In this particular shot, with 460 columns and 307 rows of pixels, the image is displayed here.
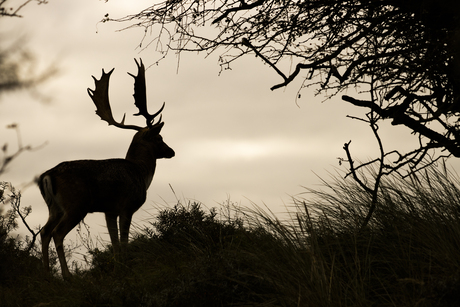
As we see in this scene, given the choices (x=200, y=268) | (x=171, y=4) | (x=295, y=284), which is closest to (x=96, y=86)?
(x=171, y=4)

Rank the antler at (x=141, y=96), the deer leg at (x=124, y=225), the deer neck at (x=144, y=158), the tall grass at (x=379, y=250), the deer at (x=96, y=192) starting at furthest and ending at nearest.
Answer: the antler at (x=141, y=96), the deer neck at (x=144, y=158), the deer leg at (x=124, y=225), the deer at (x=96, y=192), the tall grass at (x=379, y=250)

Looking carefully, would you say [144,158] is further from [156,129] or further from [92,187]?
[92,187]

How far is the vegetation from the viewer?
491cm

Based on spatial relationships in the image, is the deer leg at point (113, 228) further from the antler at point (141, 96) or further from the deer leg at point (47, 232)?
the antler at point (141, 96)

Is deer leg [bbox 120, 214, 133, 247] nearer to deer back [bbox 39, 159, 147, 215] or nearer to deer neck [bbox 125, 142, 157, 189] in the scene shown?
deer back [bbox 39, 159, 147, 215]

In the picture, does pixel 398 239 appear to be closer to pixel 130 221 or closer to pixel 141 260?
pixel 141 260

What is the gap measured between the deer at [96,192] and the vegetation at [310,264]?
0.61 metres

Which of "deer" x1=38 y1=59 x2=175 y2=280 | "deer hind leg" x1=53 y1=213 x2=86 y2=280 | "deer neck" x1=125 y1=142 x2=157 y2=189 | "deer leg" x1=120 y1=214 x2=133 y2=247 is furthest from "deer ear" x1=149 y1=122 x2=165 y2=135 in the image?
"deer hind leg" x1=53 y1=213 x2=86 y2=280

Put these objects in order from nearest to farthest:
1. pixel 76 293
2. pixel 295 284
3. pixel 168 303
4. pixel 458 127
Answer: pixel 295 284 < pixel 168 303 < pixel 76 293 < pixel 458 127

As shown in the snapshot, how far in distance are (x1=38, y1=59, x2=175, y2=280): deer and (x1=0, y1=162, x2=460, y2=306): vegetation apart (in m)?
0.61

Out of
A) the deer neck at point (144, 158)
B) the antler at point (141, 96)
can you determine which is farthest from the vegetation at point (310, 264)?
the antler at point (141, 96)

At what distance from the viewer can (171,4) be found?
7371 millimetres

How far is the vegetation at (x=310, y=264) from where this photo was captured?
16.1 ft

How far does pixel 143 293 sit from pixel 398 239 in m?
2.57
